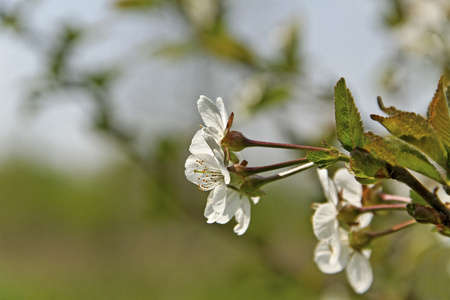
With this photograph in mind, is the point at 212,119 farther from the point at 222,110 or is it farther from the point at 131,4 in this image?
the point at 131,4

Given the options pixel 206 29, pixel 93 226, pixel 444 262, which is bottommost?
pixel 444 262

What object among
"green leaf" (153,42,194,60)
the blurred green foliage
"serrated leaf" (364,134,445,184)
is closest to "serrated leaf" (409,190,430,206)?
"serrated leaf" (364,134,445,184)

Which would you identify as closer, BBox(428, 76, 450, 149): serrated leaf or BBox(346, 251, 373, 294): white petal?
BBox(428, 76, 450, 149): serrated leaf

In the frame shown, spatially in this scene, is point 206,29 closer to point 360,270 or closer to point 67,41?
point 67,41

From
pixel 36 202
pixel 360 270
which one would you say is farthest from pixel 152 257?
pixel 360 270

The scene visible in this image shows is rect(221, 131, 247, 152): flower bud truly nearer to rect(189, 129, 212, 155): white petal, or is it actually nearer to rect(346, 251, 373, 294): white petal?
rect(189, 129, 212, 155): white petal

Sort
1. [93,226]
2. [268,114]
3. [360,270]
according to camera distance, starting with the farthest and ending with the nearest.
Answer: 1. [93,226]
2. [268,114]
3. [360,270]

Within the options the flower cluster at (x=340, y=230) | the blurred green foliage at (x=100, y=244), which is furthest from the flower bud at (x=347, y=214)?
the blurred green foliage at (x=100, y=244)
